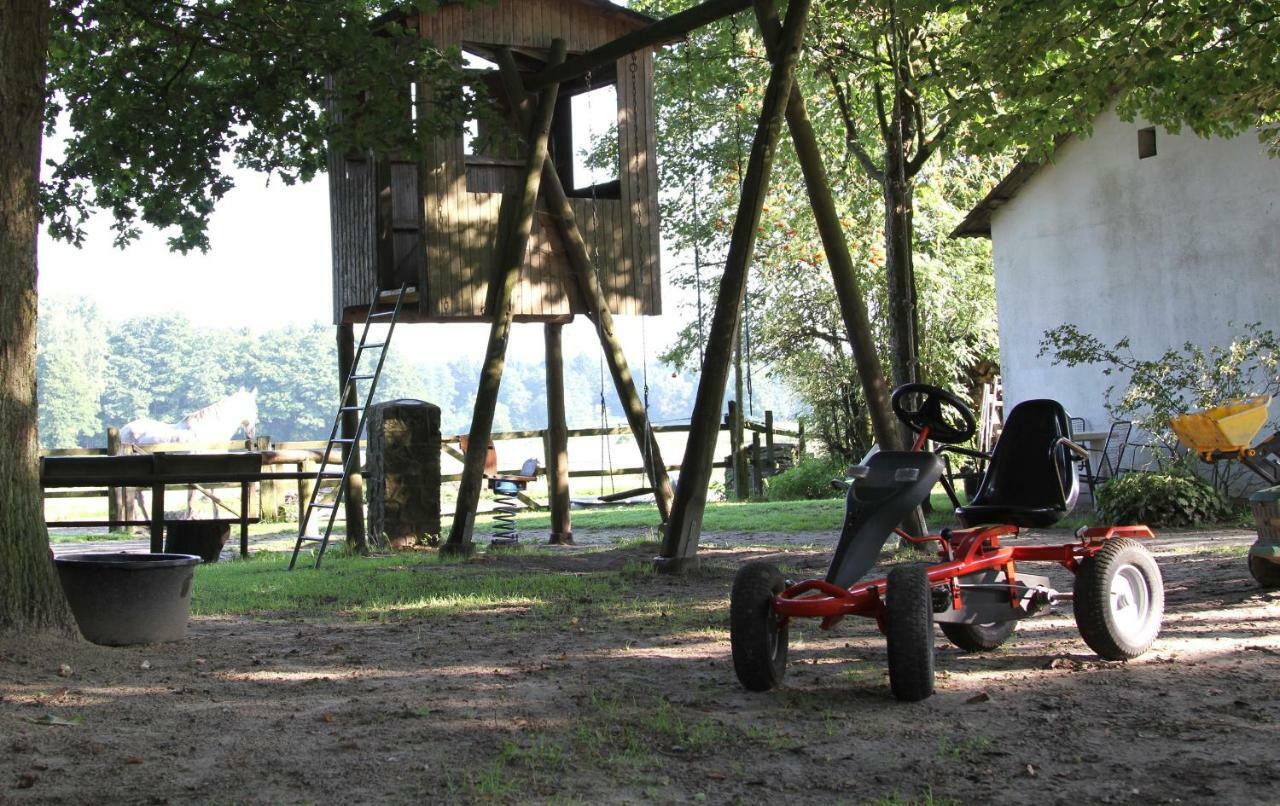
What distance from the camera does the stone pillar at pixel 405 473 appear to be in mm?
14172

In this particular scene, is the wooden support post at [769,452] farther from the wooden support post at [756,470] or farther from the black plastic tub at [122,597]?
the black plastic tub at [122,597]

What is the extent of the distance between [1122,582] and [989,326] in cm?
2222

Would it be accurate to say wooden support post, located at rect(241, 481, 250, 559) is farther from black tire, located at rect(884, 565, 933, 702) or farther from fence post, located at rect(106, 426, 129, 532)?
black tire, located at rect(884, 565, 933, 702)

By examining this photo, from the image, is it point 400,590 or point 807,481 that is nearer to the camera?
point 400,590

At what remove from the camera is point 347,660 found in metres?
6.68

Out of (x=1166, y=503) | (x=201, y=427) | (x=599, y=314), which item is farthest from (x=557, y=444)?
(x=201, y=427)

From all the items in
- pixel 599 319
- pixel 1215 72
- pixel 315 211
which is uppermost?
pixel 315 211

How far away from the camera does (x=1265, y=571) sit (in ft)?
26.0

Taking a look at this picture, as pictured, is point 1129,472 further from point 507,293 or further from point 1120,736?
point 1120,736

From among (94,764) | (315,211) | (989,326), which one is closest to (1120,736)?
(94,764)

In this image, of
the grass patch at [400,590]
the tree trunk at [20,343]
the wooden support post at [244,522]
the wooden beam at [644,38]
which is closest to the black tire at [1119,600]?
the grass patch at [400,590]

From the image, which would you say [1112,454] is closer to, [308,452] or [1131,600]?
[308,452]

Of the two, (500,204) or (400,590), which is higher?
(500,204)

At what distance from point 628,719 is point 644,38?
7.76 metres
